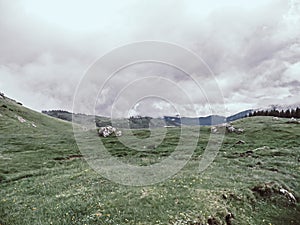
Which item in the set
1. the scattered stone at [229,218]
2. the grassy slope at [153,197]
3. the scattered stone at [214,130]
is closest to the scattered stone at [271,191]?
the grassy slope at [153,197]

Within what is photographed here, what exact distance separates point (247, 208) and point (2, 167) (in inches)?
1286

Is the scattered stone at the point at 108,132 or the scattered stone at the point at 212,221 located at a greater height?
the scattered stone at the point at 108,132

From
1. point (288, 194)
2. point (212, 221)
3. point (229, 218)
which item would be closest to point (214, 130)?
point (288, 194)

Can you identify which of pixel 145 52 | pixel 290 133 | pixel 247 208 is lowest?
pixel 247 208

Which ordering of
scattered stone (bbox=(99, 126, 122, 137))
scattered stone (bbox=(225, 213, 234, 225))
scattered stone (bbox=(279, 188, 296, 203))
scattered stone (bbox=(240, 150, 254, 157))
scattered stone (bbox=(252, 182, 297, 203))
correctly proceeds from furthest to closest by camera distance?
scattered stone (bbox=(99, 126, 122, 137)) < scattered stone (bbox=(240, 150, 254, 157)) < scattered stone (bbox=(252, 182, 297, 203)) < scattered stone (bbox=(279, 188, 296, 203)) < scattered stone (bbox=(225, 213, 234, 225))

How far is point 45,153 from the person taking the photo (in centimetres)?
4812

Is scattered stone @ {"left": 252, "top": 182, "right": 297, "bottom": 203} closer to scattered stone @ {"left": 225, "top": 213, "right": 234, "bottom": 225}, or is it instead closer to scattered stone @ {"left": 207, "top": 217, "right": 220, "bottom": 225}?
scattered stone @ {"left": 225, "top": 213, "right": 234, "bottom": 225}

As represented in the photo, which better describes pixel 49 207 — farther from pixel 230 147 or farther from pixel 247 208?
pixel 230 147

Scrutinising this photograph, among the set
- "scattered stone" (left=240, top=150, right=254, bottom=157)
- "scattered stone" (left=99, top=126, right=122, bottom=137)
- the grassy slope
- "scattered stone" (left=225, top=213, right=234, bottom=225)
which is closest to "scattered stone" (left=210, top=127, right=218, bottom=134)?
"scattered stone" (left=240, top=150, right=254, bottom=157)

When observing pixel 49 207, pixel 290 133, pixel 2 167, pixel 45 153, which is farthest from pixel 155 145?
pixel 49 207

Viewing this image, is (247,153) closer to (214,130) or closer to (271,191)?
(271,191)

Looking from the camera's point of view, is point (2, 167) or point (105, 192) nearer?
point (105, 192)

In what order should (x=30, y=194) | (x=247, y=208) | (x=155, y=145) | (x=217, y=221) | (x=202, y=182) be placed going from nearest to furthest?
(x=217, y=221), (x=247, y=208), (x=30, y=194), (x=202, y=182), (x=155, y=145)

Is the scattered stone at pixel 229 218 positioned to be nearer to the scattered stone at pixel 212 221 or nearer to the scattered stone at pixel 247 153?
the scattered stone at pixel 212 221
